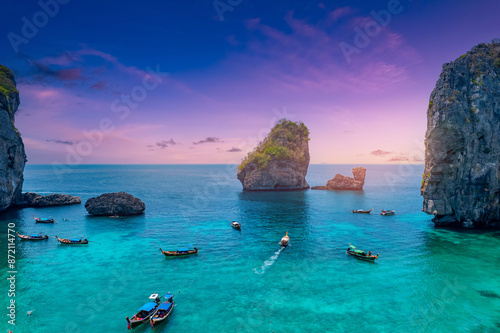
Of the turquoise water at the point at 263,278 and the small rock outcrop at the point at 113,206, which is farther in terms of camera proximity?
the small rock outcrop at the point at 113,206

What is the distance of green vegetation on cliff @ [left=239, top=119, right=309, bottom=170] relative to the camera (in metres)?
145

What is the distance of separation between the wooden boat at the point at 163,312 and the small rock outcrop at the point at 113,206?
203 ft

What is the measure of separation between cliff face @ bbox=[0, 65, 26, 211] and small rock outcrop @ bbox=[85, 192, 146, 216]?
77.2 ft

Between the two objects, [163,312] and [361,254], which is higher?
[361,254]

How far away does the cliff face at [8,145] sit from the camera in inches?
3086

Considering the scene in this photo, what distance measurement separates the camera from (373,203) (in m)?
116

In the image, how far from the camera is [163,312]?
3328cm

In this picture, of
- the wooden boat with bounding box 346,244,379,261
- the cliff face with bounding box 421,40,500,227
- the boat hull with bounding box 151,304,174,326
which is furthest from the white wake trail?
the cliff face with bounding box 421,40,500,227

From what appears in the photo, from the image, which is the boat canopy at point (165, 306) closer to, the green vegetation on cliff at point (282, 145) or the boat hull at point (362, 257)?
the boat hull at point (362, 257)

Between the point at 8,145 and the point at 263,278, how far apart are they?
88.9 meters

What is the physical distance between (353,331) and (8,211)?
115m

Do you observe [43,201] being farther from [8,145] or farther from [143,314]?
[143,314]

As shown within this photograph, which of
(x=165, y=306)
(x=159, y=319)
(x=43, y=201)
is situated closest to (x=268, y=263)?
(x=165, y=306)

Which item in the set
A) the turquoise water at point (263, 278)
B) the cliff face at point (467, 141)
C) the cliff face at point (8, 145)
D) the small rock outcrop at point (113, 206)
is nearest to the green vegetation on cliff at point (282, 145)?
the turquoise water at point (263, 278)
